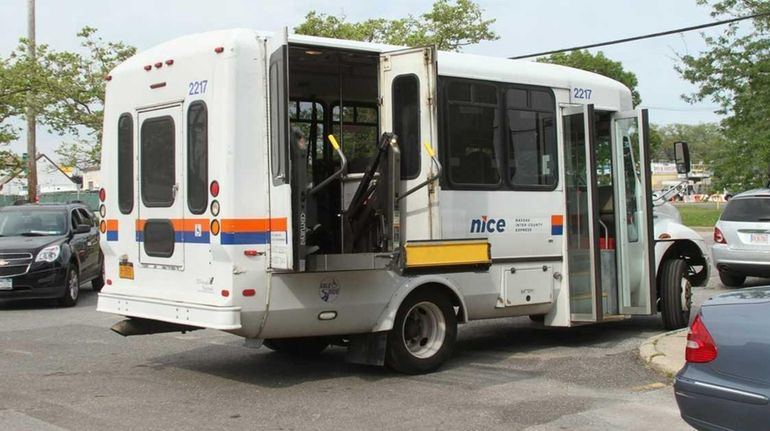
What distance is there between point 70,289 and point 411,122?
26.6 ft

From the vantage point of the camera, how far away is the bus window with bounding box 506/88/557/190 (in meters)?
8.21

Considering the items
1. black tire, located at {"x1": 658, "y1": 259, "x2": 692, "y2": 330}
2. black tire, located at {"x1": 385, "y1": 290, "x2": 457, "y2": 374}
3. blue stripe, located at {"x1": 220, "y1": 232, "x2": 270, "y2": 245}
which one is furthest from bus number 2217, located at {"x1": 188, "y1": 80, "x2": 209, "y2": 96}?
black tire, located at {"x1": 658, "y1": 259, "x2": 692, "y2": 330}

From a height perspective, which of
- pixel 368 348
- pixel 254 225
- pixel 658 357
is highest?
pixel 254 225

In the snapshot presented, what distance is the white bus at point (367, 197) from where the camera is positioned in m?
6.54

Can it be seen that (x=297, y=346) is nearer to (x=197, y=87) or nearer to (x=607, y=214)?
(x=197, y=87)

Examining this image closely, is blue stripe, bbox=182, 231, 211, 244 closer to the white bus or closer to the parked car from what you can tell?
the white bus

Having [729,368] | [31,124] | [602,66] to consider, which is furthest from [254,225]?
[602,66]

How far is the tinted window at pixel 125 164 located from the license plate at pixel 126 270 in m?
0.50

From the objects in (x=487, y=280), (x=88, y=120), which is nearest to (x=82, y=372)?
(x=487, y=280)

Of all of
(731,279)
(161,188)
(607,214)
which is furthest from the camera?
(731,279)

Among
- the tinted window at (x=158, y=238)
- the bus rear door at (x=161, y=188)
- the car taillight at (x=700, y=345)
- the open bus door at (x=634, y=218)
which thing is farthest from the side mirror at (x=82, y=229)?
the car taillight at (x=700, y=345)

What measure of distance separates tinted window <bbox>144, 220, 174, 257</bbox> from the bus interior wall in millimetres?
1250

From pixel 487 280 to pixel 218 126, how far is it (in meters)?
3.08

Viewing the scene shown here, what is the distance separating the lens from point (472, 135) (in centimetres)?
791
